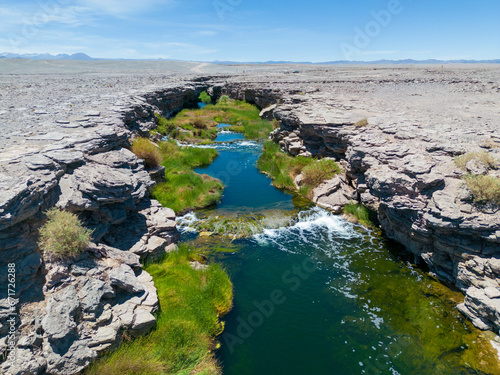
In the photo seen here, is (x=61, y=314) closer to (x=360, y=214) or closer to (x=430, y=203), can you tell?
(x=430, y=203)

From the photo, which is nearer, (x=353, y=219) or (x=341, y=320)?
(x=341, y=320)

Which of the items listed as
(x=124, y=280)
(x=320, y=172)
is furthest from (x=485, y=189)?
(x=124, y=280)

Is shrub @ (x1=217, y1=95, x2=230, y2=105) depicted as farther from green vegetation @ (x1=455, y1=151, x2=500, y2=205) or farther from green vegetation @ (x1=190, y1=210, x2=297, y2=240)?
green vegetation @ (x1=455, y1=151, x2=500, y2=205)

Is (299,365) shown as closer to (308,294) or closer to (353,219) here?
(308,294)

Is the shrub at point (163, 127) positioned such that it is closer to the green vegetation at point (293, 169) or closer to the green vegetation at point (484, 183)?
the green vegetation at point (293, 169)

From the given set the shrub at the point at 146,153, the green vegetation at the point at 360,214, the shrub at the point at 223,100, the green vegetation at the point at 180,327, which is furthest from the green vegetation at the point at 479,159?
the shrub at the point at 223,100

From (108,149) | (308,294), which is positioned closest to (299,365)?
(308,294)

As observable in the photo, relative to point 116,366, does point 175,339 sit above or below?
below
